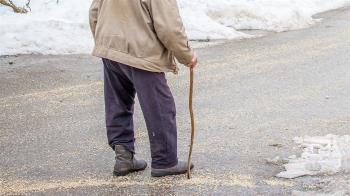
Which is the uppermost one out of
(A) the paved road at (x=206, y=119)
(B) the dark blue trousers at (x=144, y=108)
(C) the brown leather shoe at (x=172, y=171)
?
(B) the dark blue trousers at (x=144, y=108)

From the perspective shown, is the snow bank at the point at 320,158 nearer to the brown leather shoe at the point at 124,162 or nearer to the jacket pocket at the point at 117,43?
the brown leather shoe at the point at 124,162

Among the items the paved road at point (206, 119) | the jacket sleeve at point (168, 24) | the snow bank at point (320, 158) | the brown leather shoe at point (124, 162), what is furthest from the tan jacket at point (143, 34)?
the snow bank at point (320, 158)

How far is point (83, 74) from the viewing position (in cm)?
784

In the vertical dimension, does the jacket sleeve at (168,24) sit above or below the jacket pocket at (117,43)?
above

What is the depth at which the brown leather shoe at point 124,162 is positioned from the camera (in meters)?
4.59

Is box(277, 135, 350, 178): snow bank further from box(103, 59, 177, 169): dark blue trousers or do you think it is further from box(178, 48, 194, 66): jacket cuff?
box(178, 48, 194, 66): jacket cuff

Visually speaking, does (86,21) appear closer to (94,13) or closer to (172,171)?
(94,13)

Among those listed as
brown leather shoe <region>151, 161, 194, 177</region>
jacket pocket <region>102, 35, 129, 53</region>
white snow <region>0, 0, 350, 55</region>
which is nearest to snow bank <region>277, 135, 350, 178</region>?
brown leather shoe <region>151, 161, 194, 177</region>

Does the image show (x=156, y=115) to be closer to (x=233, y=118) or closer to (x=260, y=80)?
(x=233, y=118)

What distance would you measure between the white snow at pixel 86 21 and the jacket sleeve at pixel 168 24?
16.4 feet

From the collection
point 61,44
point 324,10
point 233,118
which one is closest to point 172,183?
point 233,118

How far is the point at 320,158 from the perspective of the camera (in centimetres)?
477

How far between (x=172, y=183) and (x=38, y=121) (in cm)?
206

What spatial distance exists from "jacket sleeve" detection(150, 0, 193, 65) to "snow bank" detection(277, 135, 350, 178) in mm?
1225
